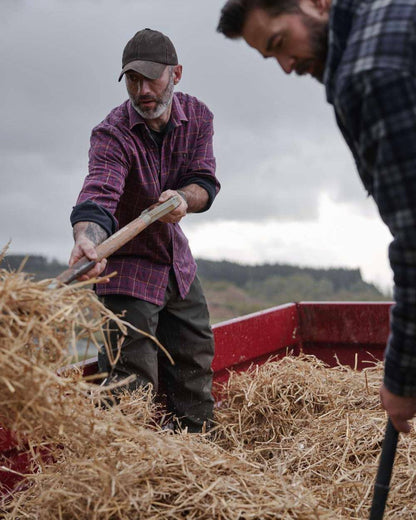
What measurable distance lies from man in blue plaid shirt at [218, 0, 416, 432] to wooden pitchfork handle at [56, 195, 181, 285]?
1.09 meters

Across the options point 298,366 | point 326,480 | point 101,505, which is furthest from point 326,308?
point 101,505

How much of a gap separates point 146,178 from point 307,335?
2.04 m

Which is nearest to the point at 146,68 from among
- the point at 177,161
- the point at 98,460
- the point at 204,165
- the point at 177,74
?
the point at 177,74

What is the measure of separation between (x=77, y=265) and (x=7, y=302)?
25.6 inches

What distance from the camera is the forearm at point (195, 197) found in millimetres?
4027

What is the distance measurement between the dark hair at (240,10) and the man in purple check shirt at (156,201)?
1556 millimetres

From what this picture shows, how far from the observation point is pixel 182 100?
4.37m

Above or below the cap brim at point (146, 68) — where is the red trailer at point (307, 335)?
below

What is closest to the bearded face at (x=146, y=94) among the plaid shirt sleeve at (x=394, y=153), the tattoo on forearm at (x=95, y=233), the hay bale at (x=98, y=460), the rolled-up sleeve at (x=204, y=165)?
the rolled-up sleeve at (x=204, y=165)

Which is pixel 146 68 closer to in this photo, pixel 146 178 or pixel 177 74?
pixel 177 74

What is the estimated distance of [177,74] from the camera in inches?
166

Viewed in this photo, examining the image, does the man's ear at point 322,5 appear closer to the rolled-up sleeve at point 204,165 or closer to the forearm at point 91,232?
the forearm at point 91,232

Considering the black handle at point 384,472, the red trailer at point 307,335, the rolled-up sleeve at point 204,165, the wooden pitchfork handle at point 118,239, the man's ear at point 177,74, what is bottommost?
the black handle at point 384,472

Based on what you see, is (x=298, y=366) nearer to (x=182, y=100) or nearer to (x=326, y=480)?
(x=326, y=480)
